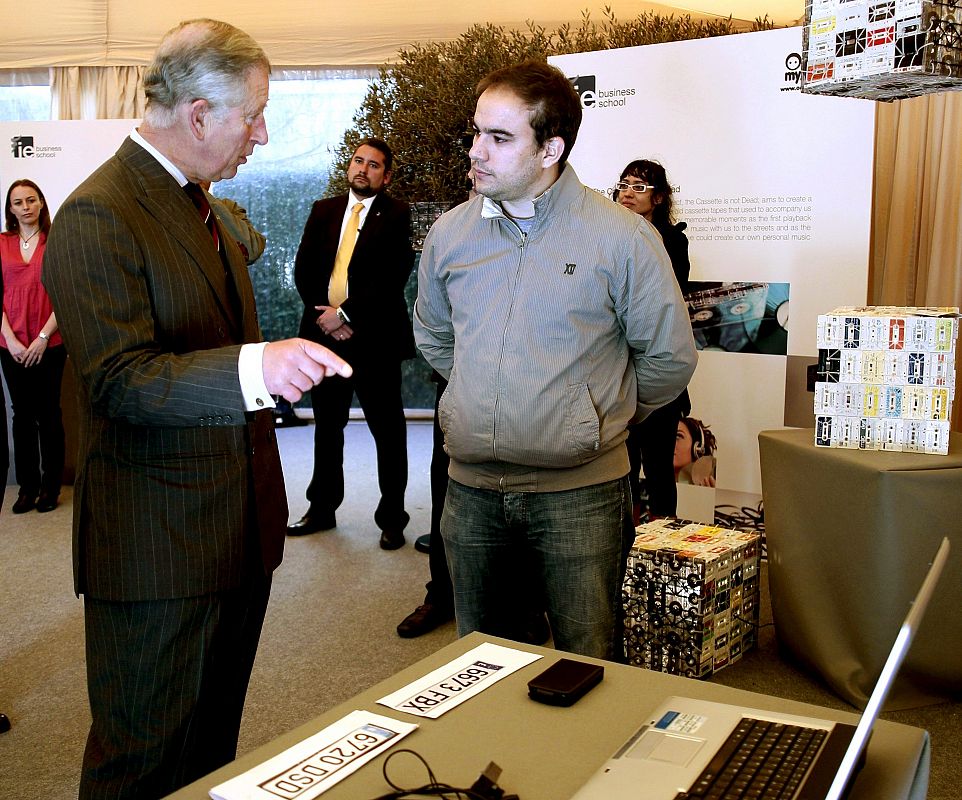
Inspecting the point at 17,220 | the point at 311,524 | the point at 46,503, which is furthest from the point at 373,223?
the point at 46,503

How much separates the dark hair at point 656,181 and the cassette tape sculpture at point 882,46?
5.37 ft

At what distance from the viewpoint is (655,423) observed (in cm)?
399

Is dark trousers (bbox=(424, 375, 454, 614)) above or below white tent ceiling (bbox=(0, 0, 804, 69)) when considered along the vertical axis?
below

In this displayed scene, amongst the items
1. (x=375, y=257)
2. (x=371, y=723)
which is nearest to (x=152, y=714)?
(x=371, y=723)

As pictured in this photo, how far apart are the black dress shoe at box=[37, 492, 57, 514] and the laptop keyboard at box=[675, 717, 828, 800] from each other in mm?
4855

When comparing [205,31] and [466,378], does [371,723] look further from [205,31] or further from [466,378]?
[205,31]

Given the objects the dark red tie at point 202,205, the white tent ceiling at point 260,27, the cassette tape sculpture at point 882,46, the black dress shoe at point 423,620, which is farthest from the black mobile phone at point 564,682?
the white tent ceiling at point 260,27

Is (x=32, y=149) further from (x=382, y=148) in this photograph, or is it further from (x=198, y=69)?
(x=198, y=69)

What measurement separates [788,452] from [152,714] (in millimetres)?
1986

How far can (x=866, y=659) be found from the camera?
2781 mm

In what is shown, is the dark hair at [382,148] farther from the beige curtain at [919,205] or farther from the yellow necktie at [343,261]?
the beige curtain at [919,205]

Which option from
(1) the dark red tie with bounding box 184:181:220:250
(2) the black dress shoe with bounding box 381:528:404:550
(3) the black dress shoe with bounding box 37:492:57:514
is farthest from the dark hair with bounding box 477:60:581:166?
(3) the black dress shoe with bounding box 37:492:57:514

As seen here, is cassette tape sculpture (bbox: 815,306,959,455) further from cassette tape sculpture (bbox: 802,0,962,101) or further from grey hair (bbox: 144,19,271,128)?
grey hair (bbox: 144,19,271,128)

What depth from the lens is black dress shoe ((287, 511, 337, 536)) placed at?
4723mm
